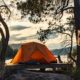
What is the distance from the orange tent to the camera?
19062 mm

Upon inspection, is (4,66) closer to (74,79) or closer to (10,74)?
(10,74)

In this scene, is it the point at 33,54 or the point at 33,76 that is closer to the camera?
the point at 33,76

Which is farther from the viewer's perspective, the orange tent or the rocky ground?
the orange tent

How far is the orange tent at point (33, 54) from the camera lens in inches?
750

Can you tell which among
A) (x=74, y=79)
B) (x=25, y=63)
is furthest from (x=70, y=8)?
(x=74, y=79)

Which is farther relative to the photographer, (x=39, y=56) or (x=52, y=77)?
(x=39, y=56)

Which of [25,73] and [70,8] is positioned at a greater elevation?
[70,8]

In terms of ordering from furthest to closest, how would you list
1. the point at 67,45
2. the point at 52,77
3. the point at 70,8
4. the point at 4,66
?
the point at 67,45 < the point at 70,8 < the point at 4,66 < the point at 52,77

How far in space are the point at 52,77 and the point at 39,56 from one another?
4404 millimetres

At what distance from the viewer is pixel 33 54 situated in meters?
19.4

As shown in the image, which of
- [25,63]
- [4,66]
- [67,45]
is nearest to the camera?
[4,66]

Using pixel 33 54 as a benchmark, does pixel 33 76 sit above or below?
above

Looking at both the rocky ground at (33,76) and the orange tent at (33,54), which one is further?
the orange tent at (33,54)

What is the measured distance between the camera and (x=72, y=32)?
24.3 m
